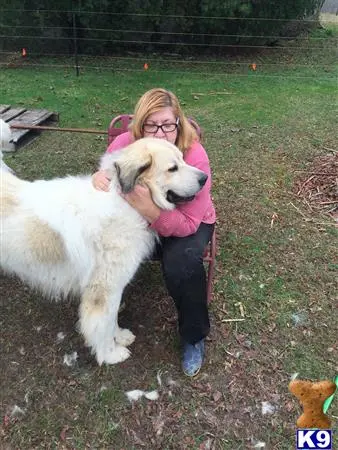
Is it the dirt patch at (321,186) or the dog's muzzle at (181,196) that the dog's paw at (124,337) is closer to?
the dog's muzzle at (181,196)

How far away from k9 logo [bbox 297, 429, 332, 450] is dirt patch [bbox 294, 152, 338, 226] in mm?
2431

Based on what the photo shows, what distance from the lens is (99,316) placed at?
2514mm

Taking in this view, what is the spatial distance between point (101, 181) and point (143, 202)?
0.95 feet

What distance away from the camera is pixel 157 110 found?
2.62 metres

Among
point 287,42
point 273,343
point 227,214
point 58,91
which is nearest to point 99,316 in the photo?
point 273,343

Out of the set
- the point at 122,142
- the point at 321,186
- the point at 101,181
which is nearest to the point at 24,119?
the point at 122,142

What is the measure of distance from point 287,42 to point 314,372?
519 inches

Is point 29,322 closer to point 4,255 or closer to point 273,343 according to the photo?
point 4,255

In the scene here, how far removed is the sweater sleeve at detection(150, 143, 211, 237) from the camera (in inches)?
94.5

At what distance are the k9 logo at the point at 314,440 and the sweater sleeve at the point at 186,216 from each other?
1.33 meters

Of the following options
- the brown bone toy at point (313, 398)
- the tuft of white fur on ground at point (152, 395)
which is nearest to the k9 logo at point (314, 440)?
the brown bone toy at point (313, 398)

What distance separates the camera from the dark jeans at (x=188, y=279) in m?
2.47

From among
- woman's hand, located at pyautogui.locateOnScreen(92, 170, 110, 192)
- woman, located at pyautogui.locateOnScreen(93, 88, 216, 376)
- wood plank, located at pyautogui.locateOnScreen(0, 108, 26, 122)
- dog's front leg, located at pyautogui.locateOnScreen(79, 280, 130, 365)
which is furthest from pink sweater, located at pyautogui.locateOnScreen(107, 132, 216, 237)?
wood plank, located at pyautogui.locateOnScreen(0, 108, 26, 122)

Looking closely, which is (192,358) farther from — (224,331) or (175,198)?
(175,198)
